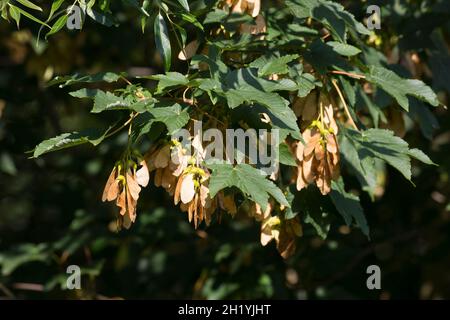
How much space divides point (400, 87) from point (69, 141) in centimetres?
86

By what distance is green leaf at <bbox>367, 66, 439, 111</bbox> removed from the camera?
6.96 ft

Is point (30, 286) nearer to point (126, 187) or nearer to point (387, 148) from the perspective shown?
point (126, 187)

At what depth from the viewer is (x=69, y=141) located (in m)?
1.89

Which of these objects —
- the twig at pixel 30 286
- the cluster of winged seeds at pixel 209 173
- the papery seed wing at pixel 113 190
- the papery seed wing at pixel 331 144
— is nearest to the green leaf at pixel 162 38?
the cluster of winged seeds at pixel 209 173

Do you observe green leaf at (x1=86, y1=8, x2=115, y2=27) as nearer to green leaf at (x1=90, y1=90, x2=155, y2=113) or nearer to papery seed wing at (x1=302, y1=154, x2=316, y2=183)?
green leaf at (x1=90, y1=90, x2=155, y2=113)

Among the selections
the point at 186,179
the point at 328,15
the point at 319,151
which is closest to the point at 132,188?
the point at 186,179

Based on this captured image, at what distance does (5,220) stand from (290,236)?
11.4 feet

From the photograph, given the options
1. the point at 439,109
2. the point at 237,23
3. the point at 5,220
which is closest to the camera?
the point at 237,23

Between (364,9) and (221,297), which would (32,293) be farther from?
(364,9)

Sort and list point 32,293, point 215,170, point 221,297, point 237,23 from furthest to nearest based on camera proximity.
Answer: point 32,293, point 221,297, point 237,23, point 215,170

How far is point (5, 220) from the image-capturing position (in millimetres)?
5324

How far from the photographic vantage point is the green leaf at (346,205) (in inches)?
87.4
